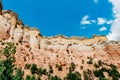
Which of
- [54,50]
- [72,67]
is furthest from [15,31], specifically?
[72,67]

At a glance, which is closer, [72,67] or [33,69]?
[33,69]

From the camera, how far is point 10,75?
37.8 metres

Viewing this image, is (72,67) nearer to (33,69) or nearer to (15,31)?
(33,69)

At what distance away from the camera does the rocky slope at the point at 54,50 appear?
68.2 meters

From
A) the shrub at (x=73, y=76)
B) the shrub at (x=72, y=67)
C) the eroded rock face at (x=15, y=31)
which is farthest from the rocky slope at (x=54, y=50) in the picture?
the shrub at (x=73, y=76)

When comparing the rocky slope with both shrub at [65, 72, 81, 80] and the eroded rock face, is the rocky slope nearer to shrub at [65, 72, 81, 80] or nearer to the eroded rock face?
the eroded rock face

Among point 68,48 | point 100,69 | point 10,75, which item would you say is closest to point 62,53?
point 68,48

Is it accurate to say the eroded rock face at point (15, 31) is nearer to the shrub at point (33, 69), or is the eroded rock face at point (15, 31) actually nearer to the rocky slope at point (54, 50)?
the rocky slope at point (54, 50)

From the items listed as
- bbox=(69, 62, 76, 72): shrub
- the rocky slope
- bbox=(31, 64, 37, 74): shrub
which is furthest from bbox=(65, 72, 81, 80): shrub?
bbox=(31, 64, 37, 74): shrub

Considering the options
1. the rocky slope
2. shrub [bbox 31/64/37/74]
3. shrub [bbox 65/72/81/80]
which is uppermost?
the rocky slope

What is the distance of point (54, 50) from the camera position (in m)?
78.3

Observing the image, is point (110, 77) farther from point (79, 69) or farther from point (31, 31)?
point (31, 31)

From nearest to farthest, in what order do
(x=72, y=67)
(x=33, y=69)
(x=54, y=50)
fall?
(x=33, y=69)
(x=72, y=67)
(x=54, y=50)

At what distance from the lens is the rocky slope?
224ft
